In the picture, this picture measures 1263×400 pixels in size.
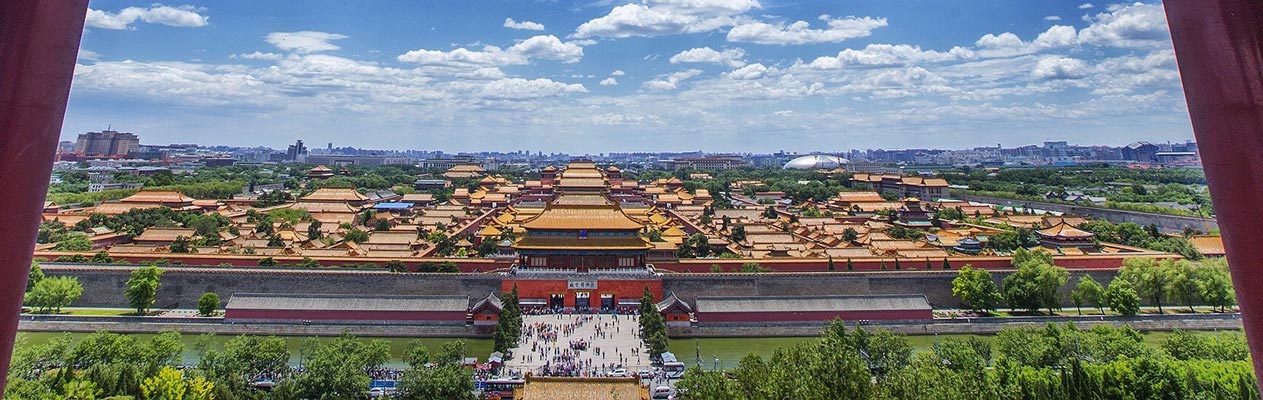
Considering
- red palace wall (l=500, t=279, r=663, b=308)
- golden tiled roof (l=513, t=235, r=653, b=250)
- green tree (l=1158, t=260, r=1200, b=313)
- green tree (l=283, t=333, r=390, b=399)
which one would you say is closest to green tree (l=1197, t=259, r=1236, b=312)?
green tree (l=1158, t=260, r=1200, b=313)

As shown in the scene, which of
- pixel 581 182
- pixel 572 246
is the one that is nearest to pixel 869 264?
pixel 572 246

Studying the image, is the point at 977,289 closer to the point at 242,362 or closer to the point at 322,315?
the point at 242,362

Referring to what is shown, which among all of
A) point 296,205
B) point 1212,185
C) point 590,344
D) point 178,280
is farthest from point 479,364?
point 296,205

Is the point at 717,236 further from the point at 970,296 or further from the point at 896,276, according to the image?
the point at 970,296

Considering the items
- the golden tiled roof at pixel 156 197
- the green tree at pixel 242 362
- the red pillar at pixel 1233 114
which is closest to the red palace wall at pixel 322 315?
the green tree at pixel 242 362

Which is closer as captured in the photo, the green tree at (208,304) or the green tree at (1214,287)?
the green tree at (208,304)

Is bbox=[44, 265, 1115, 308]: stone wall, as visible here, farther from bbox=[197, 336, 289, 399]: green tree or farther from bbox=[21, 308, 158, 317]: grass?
bbox=[197, 336, 289, 399]: green tree

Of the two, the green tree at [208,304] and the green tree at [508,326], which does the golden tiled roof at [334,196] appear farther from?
the green tree at [508,326]
